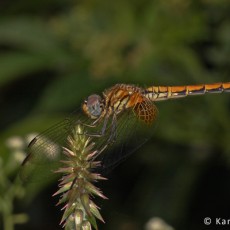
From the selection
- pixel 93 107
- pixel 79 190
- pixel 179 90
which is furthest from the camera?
pixel 179 90

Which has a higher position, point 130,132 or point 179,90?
point 179,90

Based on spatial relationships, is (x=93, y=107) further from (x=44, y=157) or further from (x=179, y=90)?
(x=179, y=90)

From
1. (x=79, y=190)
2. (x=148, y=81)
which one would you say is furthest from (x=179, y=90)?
(x=79, y=190)

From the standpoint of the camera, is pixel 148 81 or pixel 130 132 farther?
pixel 148 81

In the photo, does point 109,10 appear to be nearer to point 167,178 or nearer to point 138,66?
point 138,66

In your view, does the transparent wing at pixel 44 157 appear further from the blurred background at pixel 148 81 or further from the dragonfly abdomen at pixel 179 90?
the blurred background at pixel 148 81

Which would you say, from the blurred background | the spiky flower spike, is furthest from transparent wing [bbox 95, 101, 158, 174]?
the blurred background

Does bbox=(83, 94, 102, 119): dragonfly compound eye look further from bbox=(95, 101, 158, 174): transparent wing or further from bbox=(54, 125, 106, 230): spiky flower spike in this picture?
bbox=(54, 125, 106, 230): spiky flower spike
